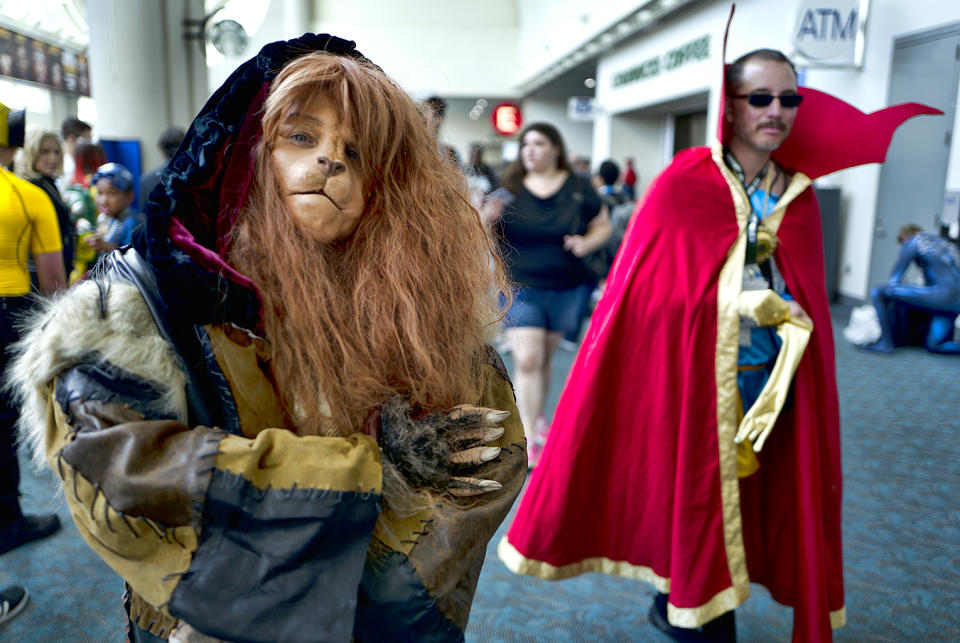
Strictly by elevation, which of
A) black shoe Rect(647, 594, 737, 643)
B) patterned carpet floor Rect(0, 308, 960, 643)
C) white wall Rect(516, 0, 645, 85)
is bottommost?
patterned carpet floor Rect(0, 308, 960, 643)

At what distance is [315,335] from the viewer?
1.03 m

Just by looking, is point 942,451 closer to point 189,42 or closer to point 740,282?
point 740,282

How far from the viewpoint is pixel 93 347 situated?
895 mm

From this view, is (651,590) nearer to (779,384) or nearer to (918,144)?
(779,384)

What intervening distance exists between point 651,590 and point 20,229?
2.87 meters

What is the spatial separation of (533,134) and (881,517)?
2621 millimetres

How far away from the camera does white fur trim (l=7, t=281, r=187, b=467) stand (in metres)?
0.90

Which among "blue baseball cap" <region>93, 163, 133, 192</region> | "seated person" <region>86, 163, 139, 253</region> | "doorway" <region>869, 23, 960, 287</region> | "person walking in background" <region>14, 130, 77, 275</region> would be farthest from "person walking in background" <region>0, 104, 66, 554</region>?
"doorway" <region>869, 23, 960, 287</region>

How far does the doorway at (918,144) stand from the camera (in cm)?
689

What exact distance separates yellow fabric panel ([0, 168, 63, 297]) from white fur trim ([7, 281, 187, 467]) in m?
2.20

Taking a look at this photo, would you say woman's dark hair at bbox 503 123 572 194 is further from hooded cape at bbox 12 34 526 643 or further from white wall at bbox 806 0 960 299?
white wall at bbox 806 0 960 299

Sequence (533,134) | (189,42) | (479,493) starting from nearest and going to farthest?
(479,493) < (533,134) < (189,42)

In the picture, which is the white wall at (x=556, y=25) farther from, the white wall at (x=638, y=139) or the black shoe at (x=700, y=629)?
the black shoe at (x=700, y=629)

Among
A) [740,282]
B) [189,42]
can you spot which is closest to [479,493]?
[740,282]
